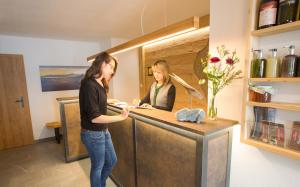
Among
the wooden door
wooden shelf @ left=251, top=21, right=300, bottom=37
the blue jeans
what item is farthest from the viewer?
the wooden door

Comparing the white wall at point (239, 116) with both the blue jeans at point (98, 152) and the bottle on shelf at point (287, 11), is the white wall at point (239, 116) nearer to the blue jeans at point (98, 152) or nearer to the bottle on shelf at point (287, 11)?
the bottle on shelf at point (287, 11)

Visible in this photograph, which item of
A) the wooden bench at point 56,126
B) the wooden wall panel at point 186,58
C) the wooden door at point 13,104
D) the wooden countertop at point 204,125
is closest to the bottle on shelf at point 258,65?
the wooden countertop at point 204,125

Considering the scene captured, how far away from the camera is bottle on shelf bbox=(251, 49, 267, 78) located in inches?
42.8

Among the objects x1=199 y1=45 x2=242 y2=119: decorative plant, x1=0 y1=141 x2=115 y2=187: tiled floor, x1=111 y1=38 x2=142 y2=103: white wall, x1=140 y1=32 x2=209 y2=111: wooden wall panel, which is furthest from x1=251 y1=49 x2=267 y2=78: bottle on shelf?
x1=111 y1=38 x2=142 y2=103: white wall

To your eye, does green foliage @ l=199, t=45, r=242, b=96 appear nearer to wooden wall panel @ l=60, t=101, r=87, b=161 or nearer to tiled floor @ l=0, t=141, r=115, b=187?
tiled floor @ l=0, t=141, r=115, b=187

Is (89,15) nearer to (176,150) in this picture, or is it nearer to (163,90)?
(163,90)

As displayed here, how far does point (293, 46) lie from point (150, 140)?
1200 millimetres

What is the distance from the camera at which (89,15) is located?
2.53 m

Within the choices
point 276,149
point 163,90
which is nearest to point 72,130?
point 163,90

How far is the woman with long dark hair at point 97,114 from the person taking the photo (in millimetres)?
1520

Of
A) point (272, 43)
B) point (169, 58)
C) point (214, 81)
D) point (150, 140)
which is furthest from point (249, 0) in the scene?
point (169, 58)

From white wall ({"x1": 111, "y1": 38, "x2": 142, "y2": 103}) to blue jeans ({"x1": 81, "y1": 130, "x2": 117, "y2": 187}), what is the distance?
7.77ft

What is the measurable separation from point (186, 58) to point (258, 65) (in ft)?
6.15

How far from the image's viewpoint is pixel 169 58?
→ 3.28 m
